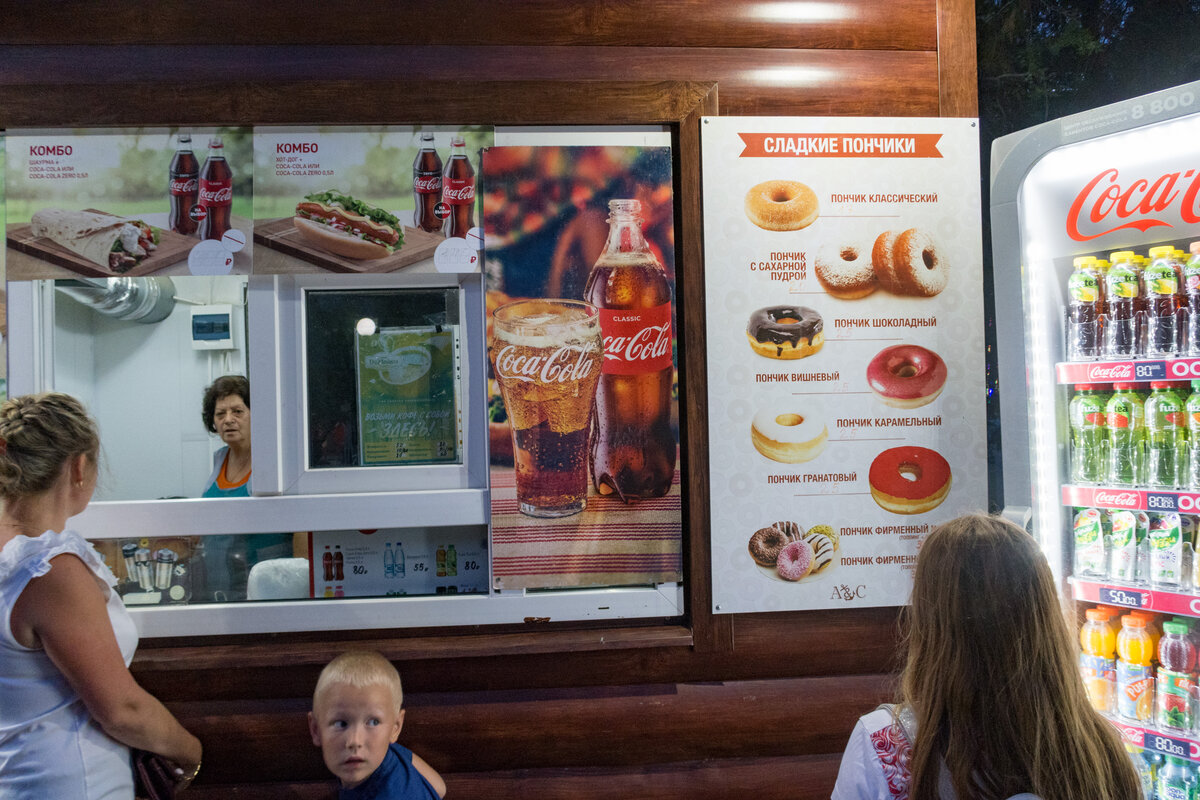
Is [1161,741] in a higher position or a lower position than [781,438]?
lower

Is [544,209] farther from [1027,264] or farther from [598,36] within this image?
[1027,264]

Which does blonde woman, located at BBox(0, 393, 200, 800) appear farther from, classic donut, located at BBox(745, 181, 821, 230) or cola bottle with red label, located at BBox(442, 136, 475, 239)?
classic donut, located at BBox(745, 181, 821, 230)

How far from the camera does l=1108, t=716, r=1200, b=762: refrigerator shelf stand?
206cm

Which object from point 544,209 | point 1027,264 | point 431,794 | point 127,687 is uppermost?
point 544,209

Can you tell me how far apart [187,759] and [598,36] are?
95.1 inches

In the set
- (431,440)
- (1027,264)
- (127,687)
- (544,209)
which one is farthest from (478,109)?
(127,687)

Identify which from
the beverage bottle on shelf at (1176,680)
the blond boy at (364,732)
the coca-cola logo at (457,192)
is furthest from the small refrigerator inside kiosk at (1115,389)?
the blond boy at (364,732)

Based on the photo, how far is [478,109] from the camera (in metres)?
2.57

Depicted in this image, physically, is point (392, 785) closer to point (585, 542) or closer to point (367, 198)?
point (585, 542)

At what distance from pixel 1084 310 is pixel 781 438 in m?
0.93

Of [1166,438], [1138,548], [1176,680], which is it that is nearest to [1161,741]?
[1176,680]

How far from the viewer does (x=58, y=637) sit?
1752 millimetres

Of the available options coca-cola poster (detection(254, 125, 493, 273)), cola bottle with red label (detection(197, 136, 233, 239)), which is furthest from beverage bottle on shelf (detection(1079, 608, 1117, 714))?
cola bottle with red label (detection(197, 136, 233, 239))

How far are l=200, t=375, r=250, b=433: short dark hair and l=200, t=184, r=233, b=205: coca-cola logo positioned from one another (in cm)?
Result: 56
